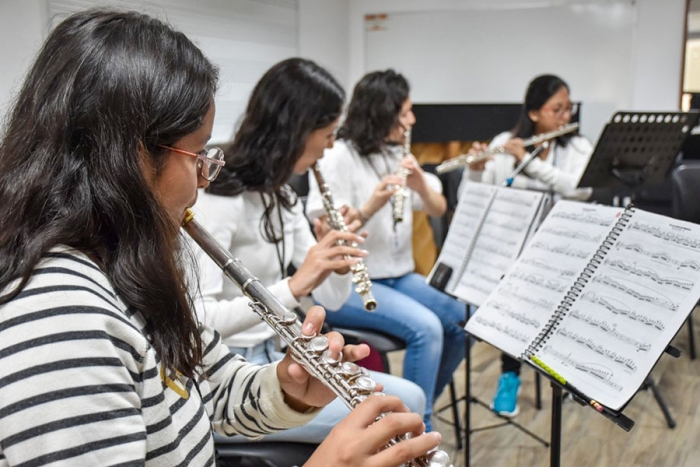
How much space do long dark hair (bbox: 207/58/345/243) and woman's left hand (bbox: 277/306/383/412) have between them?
0.77m

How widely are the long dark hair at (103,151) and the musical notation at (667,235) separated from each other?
2.77ft

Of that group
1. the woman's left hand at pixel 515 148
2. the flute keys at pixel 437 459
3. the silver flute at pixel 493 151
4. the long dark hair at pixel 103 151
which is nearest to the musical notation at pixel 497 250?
the flute keys at pixel 437 459

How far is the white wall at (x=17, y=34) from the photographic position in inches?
89.4

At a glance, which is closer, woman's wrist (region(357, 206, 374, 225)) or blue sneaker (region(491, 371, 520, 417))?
woman's wrist (region(357, 206, 374, 225))

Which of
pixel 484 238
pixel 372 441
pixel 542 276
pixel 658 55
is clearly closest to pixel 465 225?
pixel 484 238

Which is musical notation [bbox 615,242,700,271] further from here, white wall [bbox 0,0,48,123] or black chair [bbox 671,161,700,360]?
white wall [bbox 0,0,48,123]

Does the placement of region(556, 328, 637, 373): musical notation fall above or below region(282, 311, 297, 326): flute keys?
below

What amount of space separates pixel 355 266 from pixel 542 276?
607 mm

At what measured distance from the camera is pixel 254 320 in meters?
1.59

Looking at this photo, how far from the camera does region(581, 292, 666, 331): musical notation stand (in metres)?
1.12

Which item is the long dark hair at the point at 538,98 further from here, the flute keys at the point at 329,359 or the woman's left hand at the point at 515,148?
the flute keys at the point at 329,359

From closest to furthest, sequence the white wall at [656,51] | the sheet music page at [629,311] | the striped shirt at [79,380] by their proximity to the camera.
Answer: the striped shirt at [79,380], the sheet music page at [629,311], the white wall at [656,51]

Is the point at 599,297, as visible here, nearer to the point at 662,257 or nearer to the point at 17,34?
the point at 662,257

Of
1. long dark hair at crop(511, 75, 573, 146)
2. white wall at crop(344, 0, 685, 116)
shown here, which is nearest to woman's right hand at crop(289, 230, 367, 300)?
long dark hair at crop(511, 75, 573, 146)
